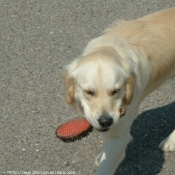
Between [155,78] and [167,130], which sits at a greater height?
[155,78]

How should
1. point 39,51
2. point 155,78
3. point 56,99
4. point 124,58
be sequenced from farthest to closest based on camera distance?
point 39,51
point 56,99
point 155,78
point 124,58

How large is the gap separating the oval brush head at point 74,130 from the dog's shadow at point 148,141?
45 centimetres

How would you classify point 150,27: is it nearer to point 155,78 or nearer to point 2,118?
point 155,78

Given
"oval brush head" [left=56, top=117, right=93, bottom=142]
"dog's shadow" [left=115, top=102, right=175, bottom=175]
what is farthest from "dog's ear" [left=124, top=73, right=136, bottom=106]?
"dog's shadow" [left=115, top=102, right=175, bottom=175]

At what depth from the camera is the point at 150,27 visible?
4914mm

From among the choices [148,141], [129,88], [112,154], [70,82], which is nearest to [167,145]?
[148,141]

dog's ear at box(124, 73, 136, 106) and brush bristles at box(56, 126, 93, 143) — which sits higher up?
dog's ear at box(124, 73, 136, 106)

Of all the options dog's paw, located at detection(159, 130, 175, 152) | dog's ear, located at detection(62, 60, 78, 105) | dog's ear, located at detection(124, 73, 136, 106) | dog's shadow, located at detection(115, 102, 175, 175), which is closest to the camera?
dog's ear, located at detection(124, 73, 136, 106)

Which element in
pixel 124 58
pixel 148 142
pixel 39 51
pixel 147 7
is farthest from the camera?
pixel 147 7

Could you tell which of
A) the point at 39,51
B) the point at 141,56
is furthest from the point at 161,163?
the point at 39,51

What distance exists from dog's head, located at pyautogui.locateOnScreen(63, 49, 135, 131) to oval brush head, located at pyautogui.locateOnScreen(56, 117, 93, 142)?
73cm

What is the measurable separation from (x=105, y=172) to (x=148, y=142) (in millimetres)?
871

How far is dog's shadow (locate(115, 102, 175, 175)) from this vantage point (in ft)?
16.7

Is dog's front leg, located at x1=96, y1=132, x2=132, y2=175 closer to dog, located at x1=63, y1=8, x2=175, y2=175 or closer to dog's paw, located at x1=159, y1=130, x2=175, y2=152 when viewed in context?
dog, located at x1=63, y1=8, x2=175, y2=175
